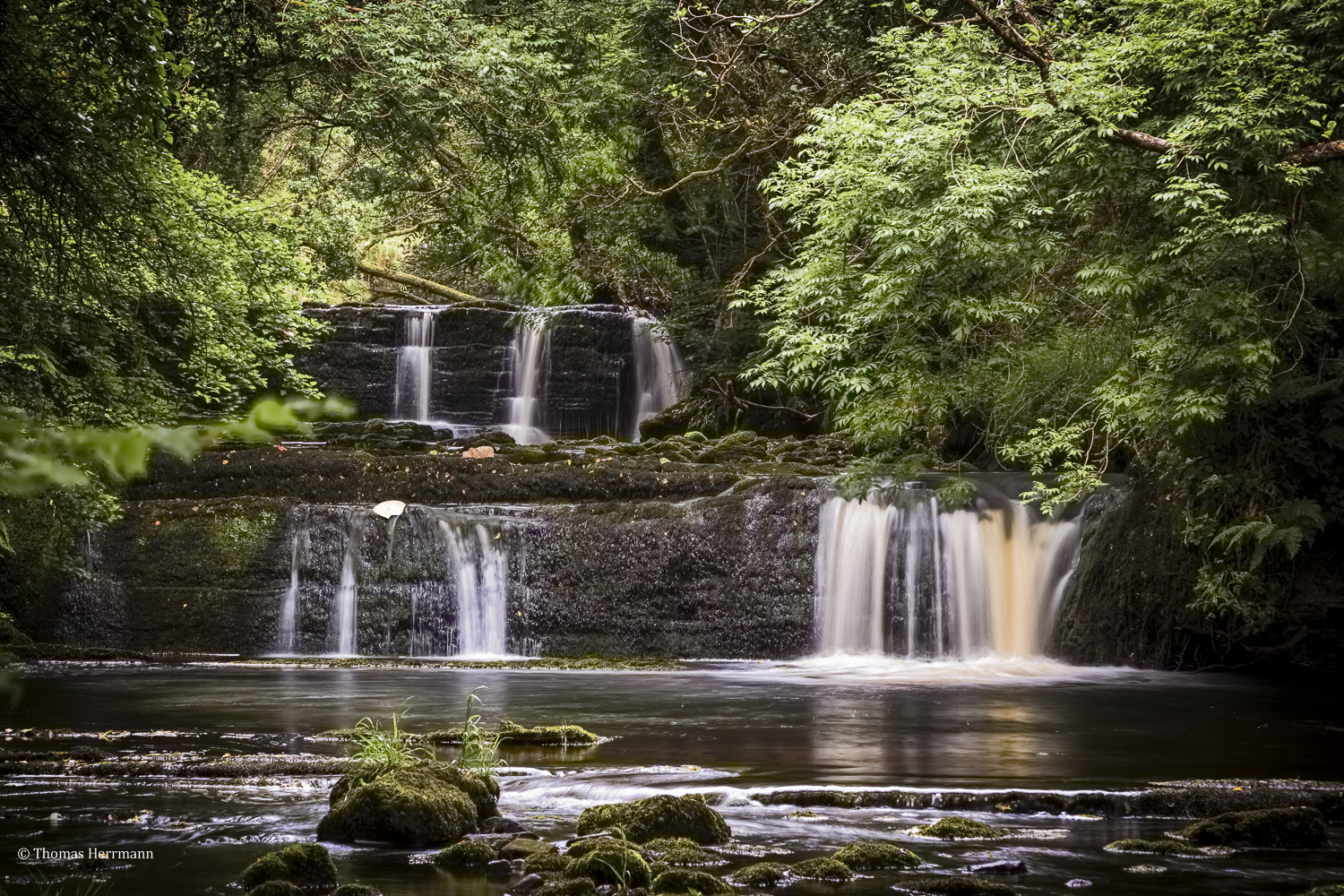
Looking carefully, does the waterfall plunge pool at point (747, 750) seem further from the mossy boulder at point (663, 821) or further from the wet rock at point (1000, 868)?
the mossy boulder at point (663, 821)

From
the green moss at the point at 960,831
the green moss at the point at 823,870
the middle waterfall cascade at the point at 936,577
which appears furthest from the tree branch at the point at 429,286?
the green moss at the point at 823,870

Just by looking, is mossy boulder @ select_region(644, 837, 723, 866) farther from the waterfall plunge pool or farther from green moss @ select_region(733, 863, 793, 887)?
green moss @ select_region(733, 863, 793, 887)

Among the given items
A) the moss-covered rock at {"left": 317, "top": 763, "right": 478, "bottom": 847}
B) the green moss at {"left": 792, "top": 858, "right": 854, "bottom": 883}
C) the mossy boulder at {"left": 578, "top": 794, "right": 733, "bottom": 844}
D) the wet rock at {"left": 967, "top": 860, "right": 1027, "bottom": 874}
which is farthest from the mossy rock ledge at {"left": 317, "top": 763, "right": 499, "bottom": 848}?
the wet rock at {"left": 967, "top": 860, "right": 1027, "bottom": 874}

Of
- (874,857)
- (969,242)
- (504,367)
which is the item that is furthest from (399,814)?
(504,367)

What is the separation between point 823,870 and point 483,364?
19664mm

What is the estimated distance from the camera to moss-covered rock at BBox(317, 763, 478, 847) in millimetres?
5742

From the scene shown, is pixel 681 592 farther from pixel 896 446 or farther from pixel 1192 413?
pixel 1192 413

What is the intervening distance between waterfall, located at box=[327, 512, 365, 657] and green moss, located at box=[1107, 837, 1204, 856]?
12.0 meters

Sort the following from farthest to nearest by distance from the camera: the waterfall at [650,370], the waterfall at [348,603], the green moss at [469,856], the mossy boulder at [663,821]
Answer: the waterfall at [650,370] → the waterfall at [348,603] → the mossy boulder at [663,821] → the green moss at [469,856]

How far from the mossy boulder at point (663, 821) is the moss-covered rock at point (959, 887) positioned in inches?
42.2

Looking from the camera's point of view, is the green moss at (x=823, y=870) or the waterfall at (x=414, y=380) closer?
the green moss at (x=823, y=870)

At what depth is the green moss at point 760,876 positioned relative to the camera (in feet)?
16.2

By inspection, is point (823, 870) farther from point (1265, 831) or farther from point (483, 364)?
point (483, 364)

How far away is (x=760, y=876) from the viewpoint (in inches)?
195
